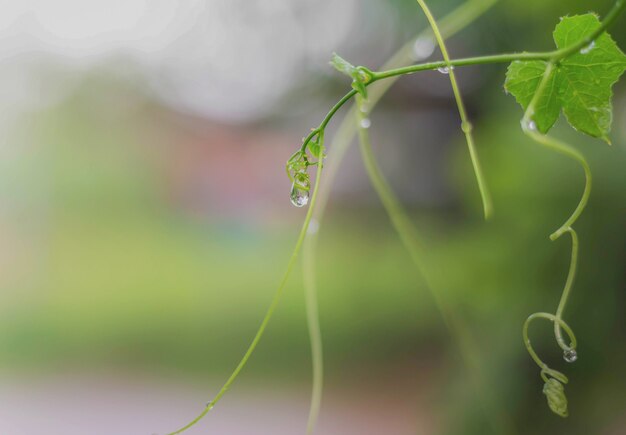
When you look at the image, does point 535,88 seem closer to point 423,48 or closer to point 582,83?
point 582,83

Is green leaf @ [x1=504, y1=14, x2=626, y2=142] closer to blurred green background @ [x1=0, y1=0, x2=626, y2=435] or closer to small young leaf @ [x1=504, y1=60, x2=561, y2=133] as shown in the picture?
small young leaf @ [x1=504, y1=60, x2=561, y2=133]

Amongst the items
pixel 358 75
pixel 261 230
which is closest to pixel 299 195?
pixel 358 75

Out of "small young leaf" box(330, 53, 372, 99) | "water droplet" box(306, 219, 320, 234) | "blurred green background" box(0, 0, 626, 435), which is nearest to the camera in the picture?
"small young leaf" box(330, 53, 372, 99)

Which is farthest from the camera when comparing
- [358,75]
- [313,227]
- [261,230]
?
Answer: [261,230]

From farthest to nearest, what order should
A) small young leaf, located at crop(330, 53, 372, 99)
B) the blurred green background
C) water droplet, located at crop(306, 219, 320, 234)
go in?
the blurred green background < water droplet, located at crop(306, 219, 320, 234) < small young leaf, located at crop(330, 53, 372, 99)

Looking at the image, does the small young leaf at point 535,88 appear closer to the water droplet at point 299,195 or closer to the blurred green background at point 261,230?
the water droplet at point 299,195

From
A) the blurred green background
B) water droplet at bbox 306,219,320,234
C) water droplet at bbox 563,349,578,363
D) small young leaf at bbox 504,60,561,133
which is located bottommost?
water droplet at bbox 563,349,578,363

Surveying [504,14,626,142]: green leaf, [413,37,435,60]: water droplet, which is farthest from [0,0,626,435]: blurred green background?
[504,14,626,142]: green leaf
